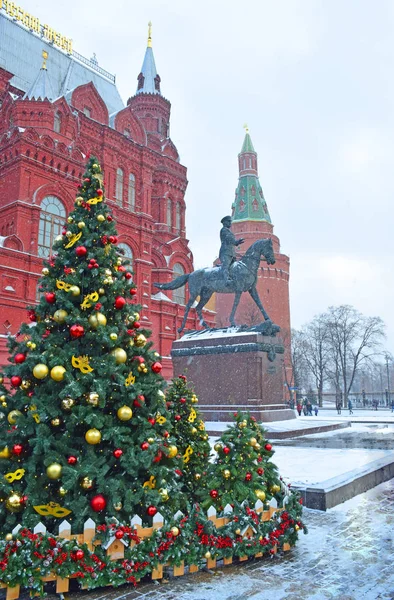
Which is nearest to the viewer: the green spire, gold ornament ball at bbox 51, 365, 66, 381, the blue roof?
gold ornament ball at bbox 51, 365, 66, 381

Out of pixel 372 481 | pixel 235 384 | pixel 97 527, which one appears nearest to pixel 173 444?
pixel 97 527

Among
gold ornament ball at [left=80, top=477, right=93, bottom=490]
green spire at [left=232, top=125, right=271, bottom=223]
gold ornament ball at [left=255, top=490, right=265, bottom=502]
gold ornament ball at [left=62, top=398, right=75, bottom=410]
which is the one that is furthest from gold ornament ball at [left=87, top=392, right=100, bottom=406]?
green spire at [left=232, top=125, right=271, bottom=223]

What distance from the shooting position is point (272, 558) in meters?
4.11

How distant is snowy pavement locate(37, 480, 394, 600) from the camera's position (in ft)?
11.0

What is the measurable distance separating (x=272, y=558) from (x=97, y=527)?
1.64 meters

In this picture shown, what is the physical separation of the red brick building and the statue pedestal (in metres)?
12.1

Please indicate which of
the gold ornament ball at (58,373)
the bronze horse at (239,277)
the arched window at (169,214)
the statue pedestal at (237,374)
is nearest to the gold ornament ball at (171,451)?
the gold ornament ball at (58,373)

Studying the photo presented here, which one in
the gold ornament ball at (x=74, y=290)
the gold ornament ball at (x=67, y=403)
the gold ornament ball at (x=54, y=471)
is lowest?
the gold ornament ball at (x=54, y=471)

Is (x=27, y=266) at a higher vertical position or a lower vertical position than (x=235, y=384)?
higher

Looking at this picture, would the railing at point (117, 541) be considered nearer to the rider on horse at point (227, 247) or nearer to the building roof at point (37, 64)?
the rider on horse at point (227, 247)

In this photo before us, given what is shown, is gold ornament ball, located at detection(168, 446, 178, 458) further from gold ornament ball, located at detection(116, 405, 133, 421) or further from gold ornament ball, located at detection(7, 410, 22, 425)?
gold ornament ball, located at detection(7, 410, 22, 425)

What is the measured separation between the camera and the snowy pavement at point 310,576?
132 inches

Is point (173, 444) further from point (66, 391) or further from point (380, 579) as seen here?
point (380, 579)

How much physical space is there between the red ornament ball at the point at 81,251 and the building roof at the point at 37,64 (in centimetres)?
3261
